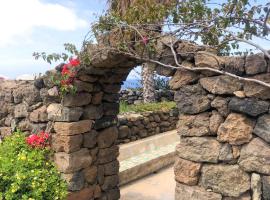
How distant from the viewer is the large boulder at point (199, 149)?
3.47 meters

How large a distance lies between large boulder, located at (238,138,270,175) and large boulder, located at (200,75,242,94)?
51 centimetres

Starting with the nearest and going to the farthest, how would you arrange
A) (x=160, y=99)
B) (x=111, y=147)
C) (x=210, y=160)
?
(x=210, y=160) → (x=111, y=147) → (x=160, y=99)

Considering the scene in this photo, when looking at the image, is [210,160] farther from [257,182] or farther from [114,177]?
[114,177]

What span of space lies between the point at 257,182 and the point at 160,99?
978cm

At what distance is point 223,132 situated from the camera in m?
3.39

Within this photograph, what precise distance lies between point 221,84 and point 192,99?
352mm

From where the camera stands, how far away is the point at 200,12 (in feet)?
12.0

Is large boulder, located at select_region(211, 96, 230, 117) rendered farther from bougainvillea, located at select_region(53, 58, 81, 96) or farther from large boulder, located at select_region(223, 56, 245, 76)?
bougainvillea, located at select_region(53, 58, 81, 96)

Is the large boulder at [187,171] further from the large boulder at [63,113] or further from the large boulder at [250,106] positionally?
the large boulder at [63,113]

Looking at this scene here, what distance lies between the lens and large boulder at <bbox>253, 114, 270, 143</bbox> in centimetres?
319

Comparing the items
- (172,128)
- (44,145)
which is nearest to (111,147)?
(44,145)

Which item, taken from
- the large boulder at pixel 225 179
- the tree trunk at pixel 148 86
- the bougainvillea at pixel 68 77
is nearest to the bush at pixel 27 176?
the bougainvillea at pixel 68 77

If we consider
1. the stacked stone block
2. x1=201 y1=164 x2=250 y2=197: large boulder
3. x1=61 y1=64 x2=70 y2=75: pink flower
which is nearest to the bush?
the stacked stone block

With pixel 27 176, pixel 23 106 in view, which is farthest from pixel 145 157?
pixel 27 176
